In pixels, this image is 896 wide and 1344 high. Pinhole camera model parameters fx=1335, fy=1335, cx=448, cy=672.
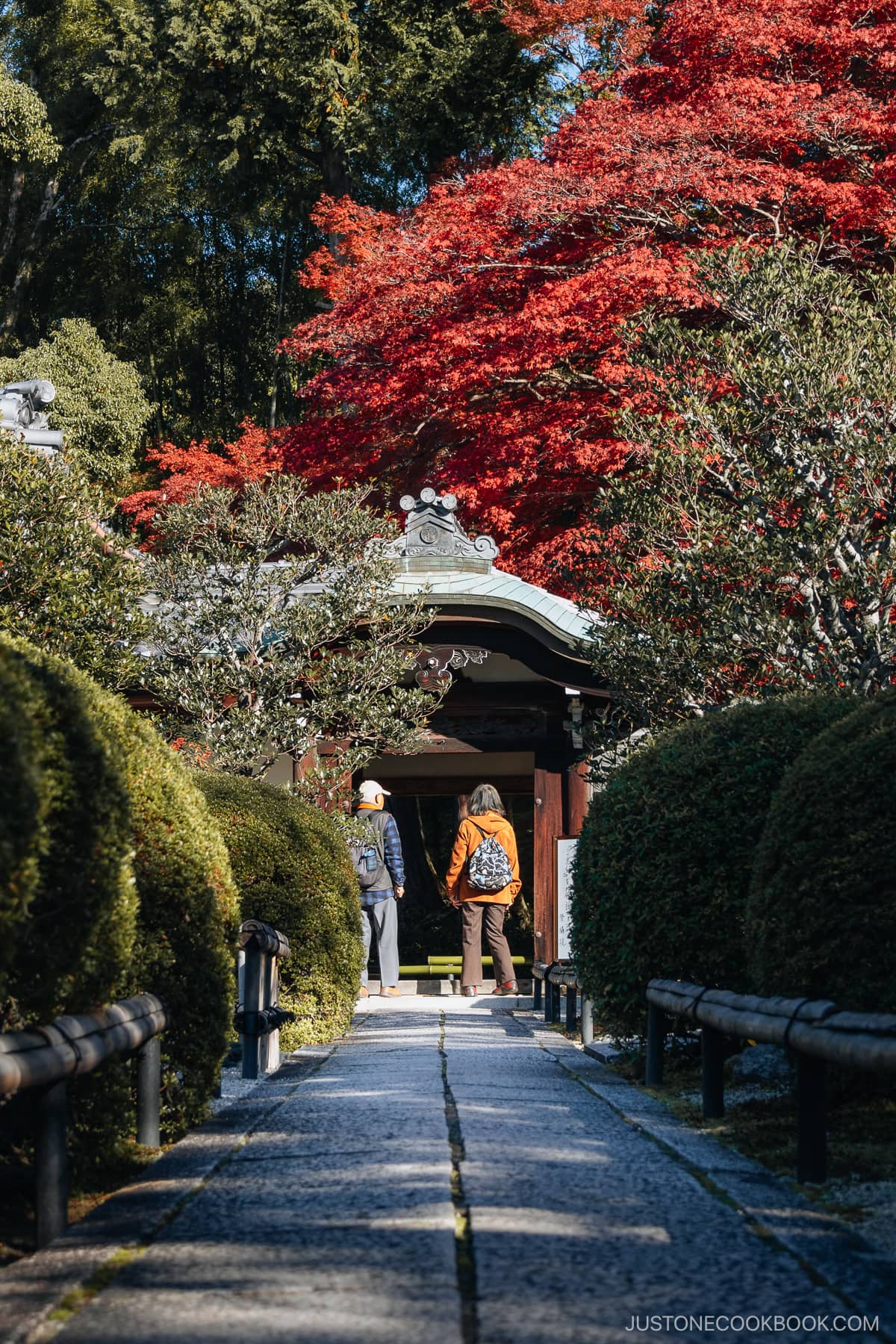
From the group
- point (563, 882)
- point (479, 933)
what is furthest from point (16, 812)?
point (479, 933)

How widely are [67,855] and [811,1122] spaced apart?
216cm

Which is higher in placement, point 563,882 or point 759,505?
point 759,505

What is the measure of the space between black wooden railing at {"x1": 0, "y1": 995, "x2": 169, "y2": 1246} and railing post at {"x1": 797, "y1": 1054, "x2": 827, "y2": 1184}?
1872 millimetres

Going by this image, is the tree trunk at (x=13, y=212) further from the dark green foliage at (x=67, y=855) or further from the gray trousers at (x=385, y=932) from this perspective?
the dark green foliage at (x=67, y=855)

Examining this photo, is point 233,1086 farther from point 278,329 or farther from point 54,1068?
point 278,329

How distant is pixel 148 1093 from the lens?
14.0ft

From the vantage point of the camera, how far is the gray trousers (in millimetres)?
12656

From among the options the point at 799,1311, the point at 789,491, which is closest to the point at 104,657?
the point at 789,491

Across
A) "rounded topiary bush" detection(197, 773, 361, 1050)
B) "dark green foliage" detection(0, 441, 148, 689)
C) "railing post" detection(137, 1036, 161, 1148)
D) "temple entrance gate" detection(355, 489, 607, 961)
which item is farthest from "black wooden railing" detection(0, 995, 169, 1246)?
"temple entrance gate" detection(355, 489, 607, 961)

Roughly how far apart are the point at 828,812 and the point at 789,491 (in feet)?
13.6

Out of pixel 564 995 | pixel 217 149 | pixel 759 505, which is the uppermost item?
pixel 217 149

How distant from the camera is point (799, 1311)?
245 cm

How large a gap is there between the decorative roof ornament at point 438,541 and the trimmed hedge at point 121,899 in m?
8.89

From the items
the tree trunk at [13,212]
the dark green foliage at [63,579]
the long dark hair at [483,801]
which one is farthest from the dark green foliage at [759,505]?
the tree trunk at [13,212]
